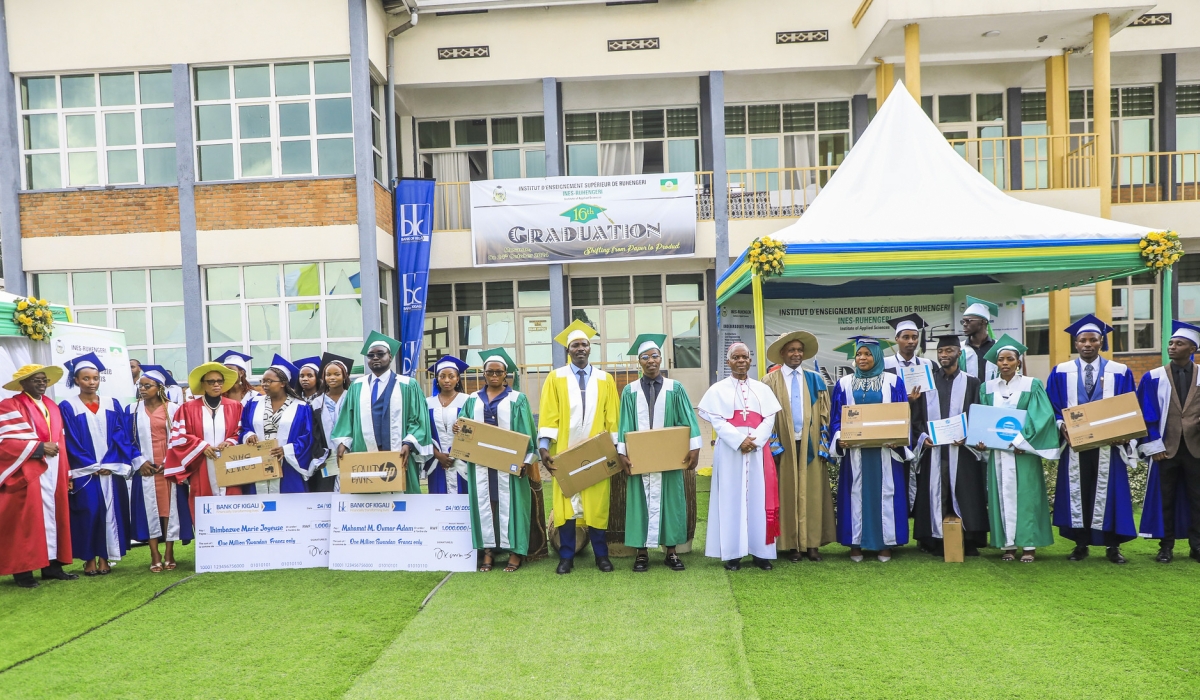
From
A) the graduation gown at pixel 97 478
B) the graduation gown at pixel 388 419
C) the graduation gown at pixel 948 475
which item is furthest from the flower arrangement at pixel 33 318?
the graduation gown at pixel 948 475

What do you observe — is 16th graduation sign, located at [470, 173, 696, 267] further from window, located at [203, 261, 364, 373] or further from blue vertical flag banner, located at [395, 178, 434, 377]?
window, located at [203, 261, 364, 373]

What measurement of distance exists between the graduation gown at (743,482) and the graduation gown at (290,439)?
3.37m

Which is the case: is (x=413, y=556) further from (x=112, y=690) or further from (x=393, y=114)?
(x=393, y=114)

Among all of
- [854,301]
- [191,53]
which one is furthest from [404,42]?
[854,301]

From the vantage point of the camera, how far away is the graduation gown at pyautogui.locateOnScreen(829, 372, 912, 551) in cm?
708

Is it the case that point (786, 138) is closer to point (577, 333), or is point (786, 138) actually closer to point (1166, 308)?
point (1166, 308)

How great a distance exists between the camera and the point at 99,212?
583 inches

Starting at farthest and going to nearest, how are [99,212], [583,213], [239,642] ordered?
[583,213]
[99,212]
[239,642]

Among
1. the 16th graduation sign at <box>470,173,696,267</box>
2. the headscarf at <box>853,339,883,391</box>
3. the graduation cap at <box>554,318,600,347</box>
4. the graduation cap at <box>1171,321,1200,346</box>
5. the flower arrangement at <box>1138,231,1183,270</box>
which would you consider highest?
the 16th graduation sign at <box>470,173,696,267</box>

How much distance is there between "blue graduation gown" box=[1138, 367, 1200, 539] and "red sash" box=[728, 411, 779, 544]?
2.89 metres

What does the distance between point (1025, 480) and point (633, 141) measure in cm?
1253

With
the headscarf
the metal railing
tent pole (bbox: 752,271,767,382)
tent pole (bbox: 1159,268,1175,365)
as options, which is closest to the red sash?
the headscarf

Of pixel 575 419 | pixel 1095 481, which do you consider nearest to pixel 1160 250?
pixel 1095 481

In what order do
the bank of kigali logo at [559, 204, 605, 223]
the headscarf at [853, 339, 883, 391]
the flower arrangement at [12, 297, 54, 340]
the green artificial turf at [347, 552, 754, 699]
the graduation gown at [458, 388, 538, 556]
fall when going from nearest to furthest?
1. the green artificial turf at [347, 552, 754, 699]
2. the graduation gown at [458, 388, 538, 556]
3. the headscarf at [853, 339, 883, 391]
4. the flower arrangement at [12, 297, 54, 340]
5. the bank of kigali logo at [559, 204, 605, 223]
